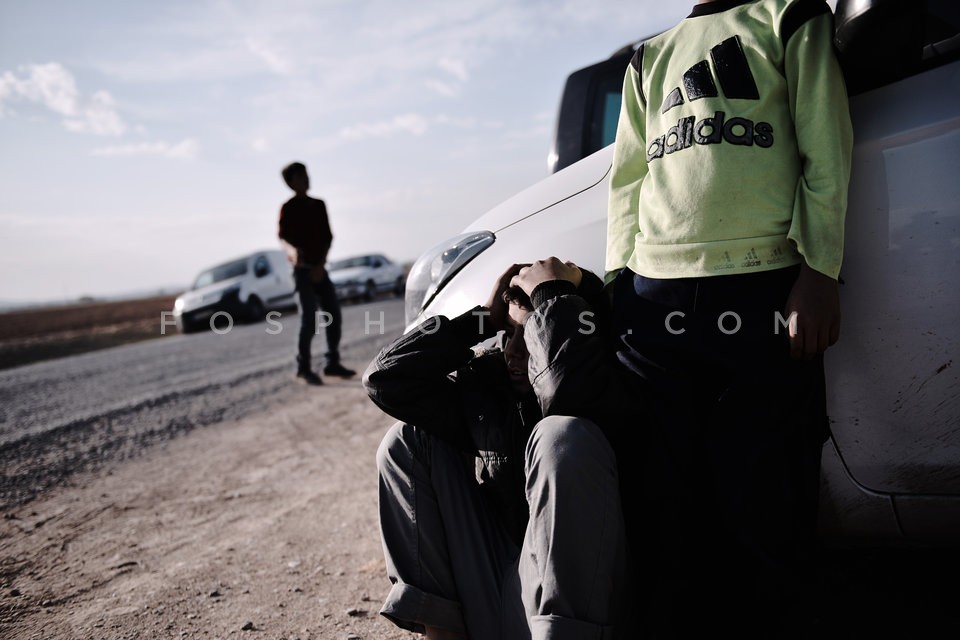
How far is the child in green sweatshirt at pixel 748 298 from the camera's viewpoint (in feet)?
4.85

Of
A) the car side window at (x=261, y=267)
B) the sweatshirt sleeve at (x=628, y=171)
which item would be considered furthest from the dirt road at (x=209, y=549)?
the car side window at (x=261, y=267)

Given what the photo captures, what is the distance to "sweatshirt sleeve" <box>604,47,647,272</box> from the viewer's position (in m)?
1.80

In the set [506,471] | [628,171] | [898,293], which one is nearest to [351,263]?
[628,171]

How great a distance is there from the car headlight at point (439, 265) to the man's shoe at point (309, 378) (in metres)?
3.81

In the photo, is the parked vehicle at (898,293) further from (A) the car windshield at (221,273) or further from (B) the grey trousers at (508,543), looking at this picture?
(A) the car windshield at (221,273)

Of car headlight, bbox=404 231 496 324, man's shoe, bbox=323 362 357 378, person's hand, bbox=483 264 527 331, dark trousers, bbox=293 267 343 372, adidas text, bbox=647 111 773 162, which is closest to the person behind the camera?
adidas text, bbox=647 111 773 162

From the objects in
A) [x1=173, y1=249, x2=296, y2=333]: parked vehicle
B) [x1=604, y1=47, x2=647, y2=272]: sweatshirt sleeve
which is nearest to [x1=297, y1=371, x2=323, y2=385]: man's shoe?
[x1=604, y1=47, x2=647, y2=272]: sweatshirt sleeve

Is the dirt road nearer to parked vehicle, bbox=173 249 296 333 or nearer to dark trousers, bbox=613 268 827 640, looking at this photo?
A: dark trousers, bbox=613 268 827 640

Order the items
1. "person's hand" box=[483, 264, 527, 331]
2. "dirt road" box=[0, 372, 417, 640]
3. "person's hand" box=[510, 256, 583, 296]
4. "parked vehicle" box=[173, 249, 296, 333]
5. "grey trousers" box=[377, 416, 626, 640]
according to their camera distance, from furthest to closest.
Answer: "parked vehicle" box=[173, 249, 296, 333]
"dirt road" box=[0, 372, 417, 640]
"person's hand" box=[483, 264, 527, 331]
"person's hand" box=[510, 256, 583, 296]
"grey trousers" box=[377, 416, 626, 640]

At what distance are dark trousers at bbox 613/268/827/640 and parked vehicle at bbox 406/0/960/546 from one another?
155 millimetres

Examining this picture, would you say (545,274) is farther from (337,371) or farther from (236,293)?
(236,293)

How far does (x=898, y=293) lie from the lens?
62.3 inches

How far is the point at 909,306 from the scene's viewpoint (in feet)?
5.16

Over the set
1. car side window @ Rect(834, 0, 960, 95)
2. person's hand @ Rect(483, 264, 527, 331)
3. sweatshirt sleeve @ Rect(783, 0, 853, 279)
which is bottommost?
person's hand @ Rect(483, 264, 527, 331)
